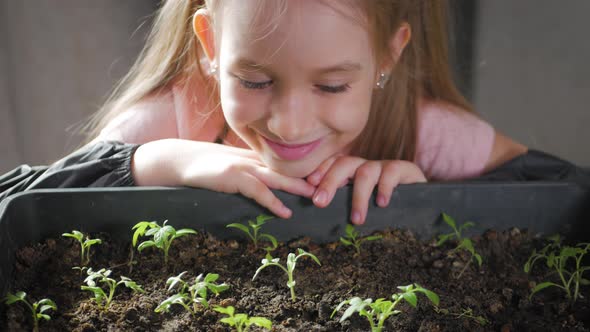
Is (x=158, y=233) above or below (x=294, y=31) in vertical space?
below

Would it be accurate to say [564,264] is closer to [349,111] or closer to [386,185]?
[386,185]

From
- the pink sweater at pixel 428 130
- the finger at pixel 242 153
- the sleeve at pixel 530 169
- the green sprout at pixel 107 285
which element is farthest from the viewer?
the pink sweater at pixel 428 130

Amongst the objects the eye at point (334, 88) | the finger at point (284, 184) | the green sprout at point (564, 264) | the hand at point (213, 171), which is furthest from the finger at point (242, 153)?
the green sprout at point (564, 264)

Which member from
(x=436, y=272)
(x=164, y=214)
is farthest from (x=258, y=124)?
(x=436, y=272)

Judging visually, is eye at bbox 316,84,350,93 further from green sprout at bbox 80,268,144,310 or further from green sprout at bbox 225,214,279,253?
green sprout at bbox 80,268,144,310

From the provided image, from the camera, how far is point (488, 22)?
226 cm

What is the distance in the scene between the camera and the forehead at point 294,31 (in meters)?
0.97

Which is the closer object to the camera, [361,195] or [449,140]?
[361,195]

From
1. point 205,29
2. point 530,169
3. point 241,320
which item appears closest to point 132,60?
point 205,29

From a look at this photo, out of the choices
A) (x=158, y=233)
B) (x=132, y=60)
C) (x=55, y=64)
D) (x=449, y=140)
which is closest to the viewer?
(x=158, y=233)

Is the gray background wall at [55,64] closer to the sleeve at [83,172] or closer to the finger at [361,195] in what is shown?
the sleeve at [83,172]

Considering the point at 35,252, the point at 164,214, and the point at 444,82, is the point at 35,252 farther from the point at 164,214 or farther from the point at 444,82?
the point at 444,82

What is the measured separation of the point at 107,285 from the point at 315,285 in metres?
Answer: 0.34

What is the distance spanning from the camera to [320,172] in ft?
3.70
